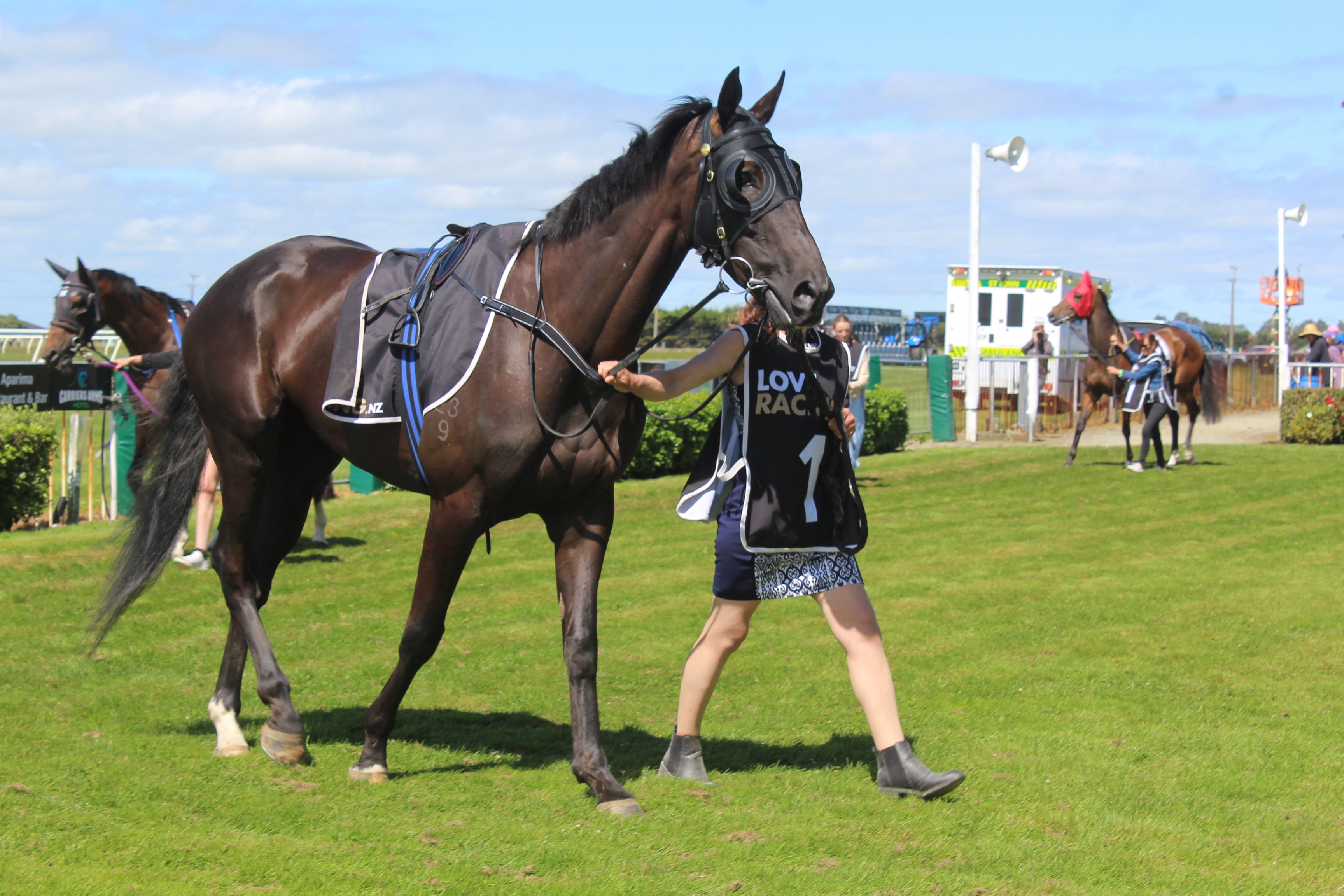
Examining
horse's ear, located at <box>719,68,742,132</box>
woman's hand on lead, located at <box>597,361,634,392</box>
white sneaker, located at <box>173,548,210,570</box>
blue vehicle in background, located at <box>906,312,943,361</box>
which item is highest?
blue vehicle in background, located at <box>906,312,943,361</box>

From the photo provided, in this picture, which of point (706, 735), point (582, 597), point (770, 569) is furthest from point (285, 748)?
point (770, 569)

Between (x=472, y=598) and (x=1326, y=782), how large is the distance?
533 centimetres

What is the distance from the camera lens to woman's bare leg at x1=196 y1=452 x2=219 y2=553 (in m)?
8.66

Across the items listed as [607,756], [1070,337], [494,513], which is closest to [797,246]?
[494,513]

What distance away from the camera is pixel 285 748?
15.3ft

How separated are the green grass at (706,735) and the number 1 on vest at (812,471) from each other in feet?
3.34

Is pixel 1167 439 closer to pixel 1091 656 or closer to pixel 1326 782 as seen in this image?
pixel 1091 656

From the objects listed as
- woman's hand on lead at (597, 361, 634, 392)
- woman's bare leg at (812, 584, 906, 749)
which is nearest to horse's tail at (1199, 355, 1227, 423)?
woman's bare leg at (812, 584, 906, 749)

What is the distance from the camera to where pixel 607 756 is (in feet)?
15.9

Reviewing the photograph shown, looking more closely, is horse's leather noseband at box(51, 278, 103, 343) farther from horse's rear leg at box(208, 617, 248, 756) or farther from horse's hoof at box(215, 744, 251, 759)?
horse's hoof at box(215, 744, 251, 759)

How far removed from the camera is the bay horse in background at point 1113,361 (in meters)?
16.1

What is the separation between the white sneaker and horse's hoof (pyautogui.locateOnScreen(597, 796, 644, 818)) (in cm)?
581

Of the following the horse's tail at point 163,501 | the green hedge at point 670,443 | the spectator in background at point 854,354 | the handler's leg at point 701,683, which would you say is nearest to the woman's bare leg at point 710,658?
the handler's leg at point 701,683

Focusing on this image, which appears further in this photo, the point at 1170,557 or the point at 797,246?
the point at 1170,557
